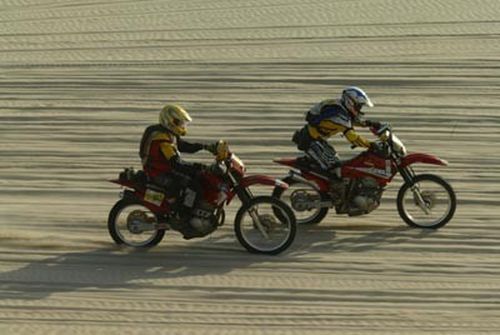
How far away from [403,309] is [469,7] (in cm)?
1469

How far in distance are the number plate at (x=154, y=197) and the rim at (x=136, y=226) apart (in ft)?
0.46

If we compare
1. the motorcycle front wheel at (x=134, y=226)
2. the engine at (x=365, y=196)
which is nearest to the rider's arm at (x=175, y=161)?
the motorcycle front wheel at (x=134, y=226)

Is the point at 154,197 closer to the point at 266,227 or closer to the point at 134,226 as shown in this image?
the point at 134,226

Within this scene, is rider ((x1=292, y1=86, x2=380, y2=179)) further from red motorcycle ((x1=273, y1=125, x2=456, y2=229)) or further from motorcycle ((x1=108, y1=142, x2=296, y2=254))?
motorcycle ((x1=108, y1=142, x2=296, y2=254))

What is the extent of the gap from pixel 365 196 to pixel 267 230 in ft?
4.07

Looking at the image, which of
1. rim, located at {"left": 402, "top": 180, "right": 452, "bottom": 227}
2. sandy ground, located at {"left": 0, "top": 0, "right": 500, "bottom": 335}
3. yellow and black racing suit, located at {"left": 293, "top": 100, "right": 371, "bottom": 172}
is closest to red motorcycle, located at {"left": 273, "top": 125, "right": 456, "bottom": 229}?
rim, located at {"left": 402, "top": 180, "right": 452, "bottom": 227}

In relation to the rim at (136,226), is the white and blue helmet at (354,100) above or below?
above

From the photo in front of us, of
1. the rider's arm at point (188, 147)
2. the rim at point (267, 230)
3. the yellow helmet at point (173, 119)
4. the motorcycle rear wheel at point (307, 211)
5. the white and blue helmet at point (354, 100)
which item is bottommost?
the rim at point (267, 230)

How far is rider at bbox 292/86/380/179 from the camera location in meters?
13.7

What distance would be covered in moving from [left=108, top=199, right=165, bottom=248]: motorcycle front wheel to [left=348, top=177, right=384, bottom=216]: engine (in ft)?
6.46

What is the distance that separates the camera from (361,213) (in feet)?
45.3

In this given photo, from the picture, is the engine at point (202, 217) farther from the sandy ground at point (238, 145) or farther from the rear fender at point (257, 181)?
the rear fender at point (257, 181)

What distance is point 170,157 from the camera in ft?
42.3

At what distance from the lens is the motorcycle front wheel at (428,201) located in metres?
13.8
